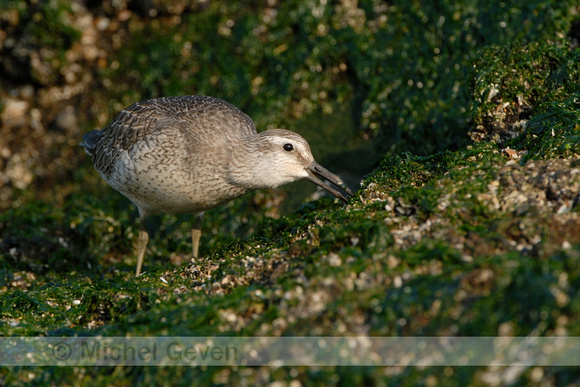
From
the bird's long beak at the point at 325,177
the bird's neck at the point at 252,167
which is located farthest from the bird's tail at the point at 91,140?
the bird's long beak at the point at 325,177

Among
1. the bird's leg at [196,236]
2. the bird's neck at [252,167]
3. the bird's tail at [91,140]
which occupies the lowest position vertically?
the bird's leg at [196,236]

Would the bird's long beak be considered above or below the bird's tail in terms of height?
below

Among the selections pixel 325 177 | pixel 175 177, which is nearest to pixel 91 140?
pixel 175 177

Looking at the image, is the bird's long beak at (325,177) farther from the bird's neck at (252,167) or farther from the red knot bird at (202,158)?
the bird's neck at (252,167)

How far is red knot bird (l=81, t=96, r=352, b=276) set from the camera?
6.01 metres

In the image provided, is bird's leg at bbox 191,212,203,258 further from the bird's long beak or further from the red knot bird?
the bird's long beak

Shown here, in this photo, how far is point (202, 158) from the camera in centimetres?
604

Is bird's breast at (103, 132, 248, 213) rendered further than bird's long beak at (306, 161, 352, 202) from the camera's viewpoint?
Yes

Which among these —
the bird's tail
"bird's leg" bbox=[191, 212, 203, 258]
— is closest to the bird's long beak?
"bird's leg" bbox=[191, 212, 203, 258]

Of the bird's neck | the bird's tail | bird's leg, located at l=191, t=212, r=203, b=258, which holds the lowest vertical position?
bird's leg, located at l=191, t=212, r=203, b=258

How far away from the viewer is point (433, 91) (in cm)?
791

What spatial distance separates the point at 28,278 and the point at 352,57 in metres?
5.03

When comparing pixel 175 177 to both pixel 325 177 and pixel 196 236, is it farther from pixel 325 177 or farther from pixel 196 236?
pixel 325 177

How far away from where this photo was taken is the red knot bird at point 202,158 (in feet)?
19.7
